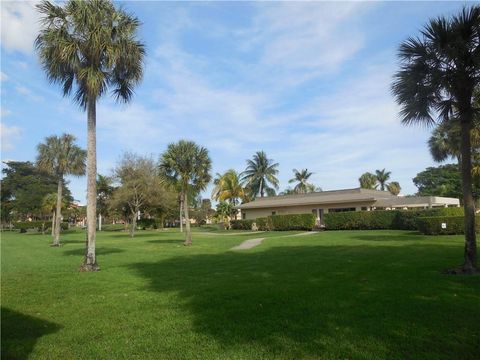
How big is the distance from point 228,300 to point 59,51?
11112mm

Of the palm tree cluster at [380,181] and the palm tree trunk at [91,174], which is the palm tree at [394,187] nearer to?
the palm tree cluster at [380,181]

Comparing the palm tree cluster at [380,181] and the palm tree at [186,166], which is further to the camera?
the palm tree cluster at [380,181]

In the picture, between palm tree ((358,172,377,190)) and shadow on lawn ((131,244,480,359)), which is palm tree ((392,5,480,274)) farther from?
palm tree ((358,172,377,190))

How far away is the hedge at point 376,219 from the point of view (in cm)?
3161

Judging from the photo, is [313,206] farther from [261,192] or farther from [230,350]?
[230,350]

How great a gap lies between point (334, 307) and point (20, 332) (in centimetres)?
502

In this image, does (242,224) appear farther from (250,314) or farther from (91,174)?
(250,314)

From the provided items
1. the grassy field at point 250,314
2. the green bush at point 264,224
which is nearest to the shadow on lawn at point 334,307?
the grassy field at point 250,314

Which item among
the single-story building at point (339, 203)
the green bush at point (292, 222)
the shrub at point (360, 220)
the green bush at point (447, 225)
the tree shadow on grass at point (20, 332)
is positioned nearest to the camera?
the tree shadow on grass at point (20, 332)

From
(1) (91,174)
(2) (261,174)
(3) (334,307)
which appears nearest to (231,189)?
(2) (261,174)

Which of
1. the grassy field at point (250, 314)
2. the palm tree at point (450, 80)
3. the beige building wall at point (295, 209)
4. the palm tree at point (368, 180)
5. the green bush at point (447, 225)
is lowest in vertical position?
the grassy field at point (250, 314)

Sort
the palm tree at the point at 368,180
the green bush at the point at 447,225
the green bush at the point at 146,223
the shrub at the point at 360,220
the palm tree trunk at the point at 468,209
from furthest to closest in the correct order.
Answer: the palm tree at the point at 368,180 < the green bush at the point at 146,223 < the shrub at the point at 360,220 < the green bush at the point at 447,225 < the palm tree trunk at the point at 468,209

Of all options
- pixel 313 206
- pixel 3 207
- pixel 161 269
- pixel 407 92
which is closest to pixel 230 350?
pixel 161 269

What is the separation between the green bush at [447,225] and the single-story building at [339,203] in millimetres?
12783
